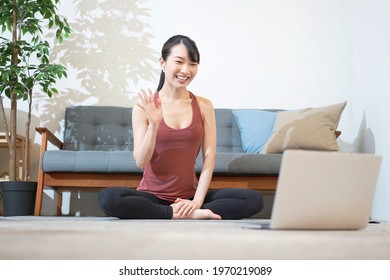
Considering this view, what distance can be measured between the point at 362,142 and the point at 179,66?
187cm

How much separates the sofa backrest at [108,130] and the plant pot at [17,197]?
519mm

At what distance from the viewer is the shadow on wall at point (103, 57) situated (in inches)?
136

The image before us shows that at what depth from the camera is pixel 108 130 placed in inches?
131

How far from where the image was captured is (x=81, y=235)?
0.53 meters

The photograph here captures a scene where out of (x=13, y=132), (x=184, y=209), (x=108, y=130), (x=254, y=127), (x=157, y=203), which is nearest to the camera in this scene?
(x=184, y=209)

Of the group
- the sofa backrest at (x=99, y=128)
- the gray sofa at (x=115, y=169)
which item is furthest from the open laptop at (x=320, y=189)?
the sofa backrest at (x=99, y=128)

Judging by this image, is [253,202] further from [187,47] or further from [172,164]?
[187,47]

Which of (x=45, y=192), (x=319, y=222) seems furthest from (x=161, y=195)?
(x=45, y=192)

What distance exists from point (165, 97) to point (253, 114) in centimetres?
137

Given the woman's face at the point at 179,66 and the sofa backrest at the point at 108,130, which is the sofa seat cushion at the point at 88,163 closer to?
the sofa backrest at the point at 108,130

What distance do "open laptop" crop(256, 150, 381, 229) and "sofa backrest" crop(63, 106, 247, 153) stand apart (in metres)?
2.62

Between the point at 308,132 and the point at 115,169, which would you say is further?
the point at 308,132

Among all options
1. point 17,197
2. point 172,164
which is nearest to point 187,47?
point 172,164

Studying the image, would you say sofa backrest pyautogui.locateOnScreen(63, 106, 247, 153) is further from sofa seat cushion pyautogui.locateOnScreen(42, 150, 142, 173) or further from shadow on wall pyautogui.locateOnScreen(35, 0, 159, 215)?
sofa seat cushion pyautogui.locateOnScreen(42, 150, 142, 173)
